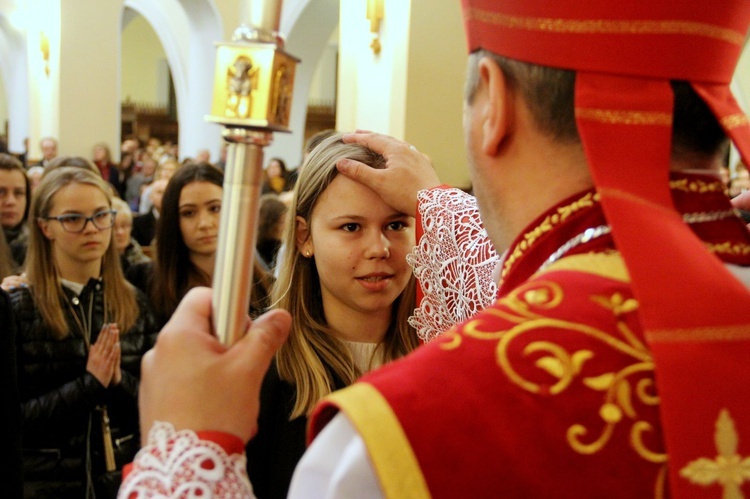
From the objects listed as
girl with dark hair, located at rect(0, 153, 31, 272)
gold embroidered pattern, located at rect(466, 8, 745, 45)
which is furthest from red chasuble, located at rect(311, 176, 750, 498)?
girl with dark hair, located at rect(0, 153, 31, 272)

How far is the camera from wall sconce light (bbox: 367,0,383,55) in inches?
227

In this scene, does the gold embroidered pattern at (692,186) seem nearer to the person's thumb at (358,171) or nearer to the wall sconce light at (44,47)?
the person's thumb at (358,171)

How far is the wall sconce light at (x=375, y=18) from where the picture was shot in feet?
18.9

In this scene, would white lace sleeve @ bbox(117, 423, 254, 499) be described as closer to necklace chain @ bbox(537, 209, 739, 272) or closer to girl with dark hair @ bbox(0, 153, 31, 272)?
necklace chain @ bbox(537, 209, 739, 272)

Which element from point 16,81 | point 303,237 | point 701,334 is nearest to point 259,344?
point 701,334

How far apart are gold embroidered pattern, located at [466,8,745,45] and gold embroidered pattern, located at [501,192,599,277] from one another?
18 centimetres

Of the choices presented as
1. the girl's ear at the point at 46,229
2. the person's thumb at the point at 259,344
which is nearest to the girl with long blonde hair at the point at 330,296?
the person's thumb at the point at 259,344

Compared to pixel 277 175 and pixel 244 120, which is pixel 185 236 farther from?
pixel 277 175

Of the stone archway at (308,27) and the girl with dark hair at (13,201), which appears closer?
the girl with dark hair at (13,201)

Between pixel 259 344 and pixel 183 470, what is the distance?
0.52ft

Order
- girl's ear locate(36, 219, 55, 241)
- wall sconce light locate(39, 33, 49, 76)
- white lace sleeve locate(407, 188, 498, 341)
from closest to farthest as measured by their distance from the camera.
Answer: white lace sleeve locate(407, 188, 498, 341)
girl's ear locate(36, 219, 55, 241)
wall sconce light locate(39, 33, 49, 76)

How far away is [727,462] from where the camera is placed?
0.81 m

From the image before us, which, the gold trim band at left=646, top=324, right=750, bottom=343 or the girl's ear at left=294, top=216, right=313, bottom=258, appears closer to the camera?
the gold trim band at left=646, top=324, right=750, bottom=343

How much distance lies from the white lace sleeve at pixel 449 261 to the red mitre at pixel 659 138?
0.88 metres
